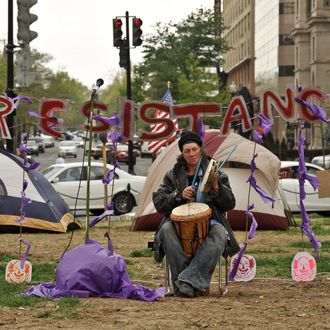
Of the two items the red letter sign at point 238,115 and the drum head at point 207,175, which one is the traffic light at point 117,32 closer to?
the red letter sign at point 238,115

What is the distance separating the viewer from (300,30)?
302ft

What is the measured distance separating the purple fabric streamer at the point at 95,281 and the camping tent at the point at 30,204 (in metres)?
10.1

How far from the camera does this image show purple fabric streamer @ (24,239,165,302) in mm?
9578

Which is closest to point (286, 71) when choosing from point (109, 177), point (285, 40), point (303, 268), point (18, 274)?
point (285, 40)

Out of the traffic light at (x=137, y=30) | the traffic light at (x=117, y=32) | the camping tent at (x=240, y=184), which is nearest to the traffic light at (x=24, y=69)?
the camping tent at (x=240, y=184)

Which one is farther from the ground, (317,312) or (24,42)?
(24,42)

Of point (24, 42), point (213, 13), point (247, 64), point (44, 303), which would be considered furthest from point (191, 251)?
point (247, 64)

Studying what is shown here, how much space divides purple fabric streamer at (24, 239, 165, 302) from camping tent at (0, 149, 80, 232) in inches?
398

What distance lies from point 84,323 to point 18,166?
13030 millimetres

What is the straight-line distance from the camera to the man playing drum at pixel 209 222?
9805 mm

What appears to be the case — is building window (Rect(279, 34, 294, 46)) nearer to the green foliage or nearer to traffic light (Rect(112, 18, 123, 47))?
the green foliage

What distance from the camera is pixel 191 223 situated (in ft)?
32.2

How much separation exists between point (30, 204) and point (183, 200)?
10.3m

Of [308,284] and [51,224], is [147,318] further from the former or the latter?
[51,224]
